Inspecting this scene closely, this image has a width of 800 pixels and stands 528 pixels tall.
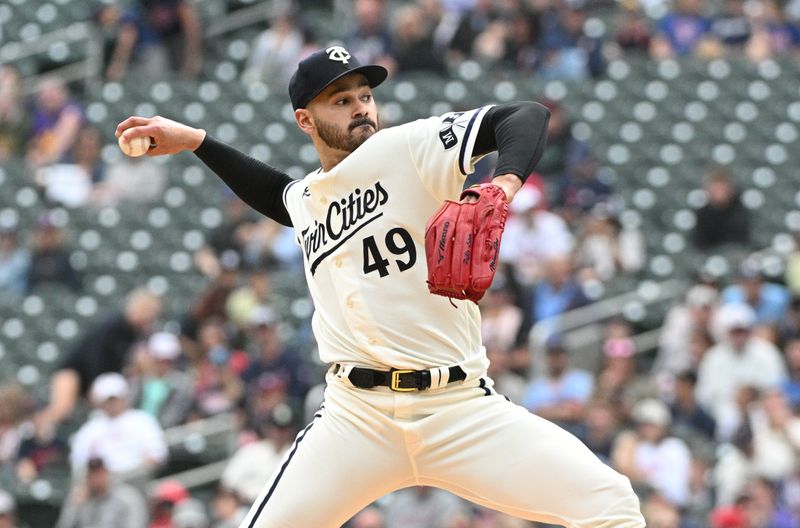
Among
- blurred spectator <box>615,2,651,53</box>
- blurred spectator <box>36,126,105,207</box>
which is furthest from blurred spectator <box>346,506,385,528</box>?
blurred spectator <box>615,2,651,53</box>

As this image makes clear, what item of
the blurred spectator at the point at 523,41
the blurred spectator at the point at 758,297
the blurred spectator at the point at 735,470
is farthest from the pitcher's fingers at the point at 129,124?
the blurred spectator at the point at 523,41

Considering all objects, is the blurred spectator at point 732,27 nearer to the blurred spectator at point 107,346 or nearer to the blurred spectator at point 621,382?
the blurred spectator at point 621,382

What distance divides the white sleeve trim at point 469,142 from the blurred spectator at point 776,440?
5.62m

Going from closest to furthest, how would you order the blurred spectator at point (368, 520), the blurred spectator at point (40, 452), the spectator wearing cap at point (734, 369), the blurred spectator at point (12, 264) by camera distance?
1. the blurred spectator at point (368, 520)
2. the spectator wearing cap at point (734, 369)
3. the blurred spectator at point (40, 452)
4. the blurred spectator at point (12, 264)

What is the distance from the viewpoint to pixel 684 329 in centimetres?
1148

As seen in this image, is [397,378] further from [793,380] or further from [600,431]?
[793,380]

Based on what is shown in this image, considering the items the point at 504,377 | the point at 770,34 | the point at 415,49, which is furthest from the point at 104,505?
the point at 770,34

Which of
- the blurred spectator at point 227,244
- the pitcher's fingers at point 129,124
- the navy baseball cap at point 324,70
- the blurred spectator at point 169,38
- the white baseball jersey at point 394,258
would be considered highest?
the blurred spectator at point 169,38

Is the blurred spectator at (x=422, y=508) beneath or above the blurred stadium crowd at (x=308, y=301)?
beneath

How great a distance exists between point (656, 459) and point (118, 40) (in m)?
8.20

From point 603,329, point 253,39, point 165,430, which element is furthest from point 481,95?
point 165,430

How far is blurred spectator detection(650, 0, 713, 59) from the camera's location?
51.1 ft

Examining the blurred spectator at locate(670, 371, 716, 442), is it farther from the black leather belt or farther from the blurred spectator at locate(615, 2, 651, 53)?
the black leather belt

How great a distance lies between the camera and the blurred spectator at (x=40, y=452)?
426 inches
